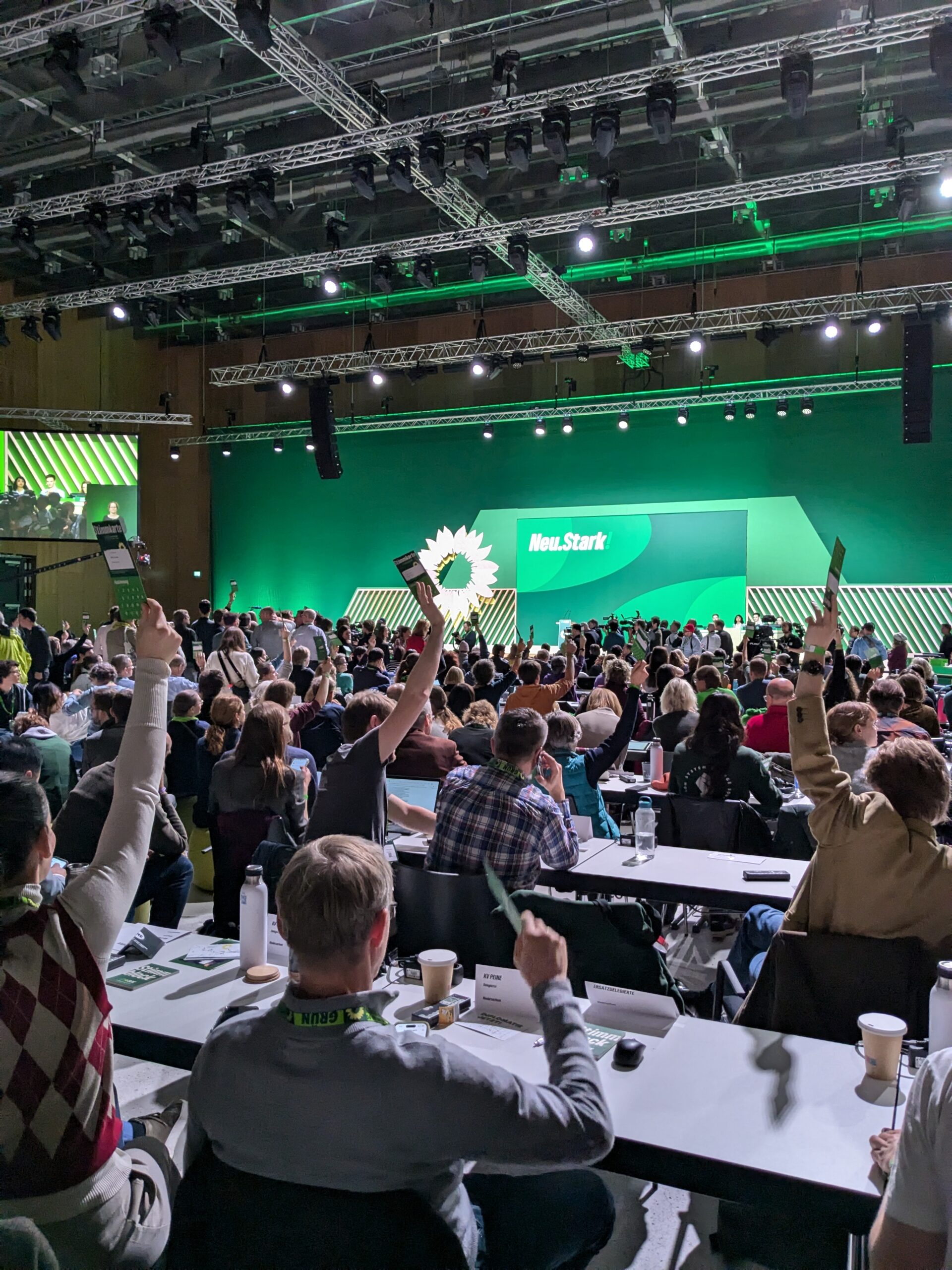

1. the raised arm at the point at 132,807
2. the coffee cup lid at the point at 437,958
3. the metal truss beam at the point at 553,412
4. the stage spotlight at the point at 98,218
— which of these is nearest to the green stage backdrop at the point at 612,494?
the metal truss beam at the point at 553,412

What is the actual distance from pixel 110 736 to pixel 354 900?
3.77 meters

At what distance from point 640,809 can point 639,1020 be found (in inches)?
70.8

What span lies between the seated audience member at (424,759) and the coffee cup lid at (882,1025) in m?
2.98

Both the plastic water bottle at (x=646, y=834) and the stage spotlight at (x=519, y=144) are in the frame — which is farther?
the stage spotlight at (x=519, y=144)

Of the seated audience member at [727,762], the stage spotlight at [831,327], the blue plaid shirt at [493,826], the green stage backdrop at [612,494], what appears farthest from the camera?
the green stage backdrop at [612,494]

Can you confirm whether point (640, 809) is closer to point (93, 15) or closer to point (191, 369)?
point (93, 15)

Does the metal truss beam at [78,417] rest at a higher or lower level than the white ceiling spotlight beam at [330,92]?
lower

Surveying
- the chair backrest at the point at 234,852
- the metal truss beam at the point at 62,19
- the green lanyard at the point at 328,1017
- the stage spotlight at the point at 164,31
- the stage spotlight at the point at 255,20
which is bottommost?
the chair backrest at the point at 234,852

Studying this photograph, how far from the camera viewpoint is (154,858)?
4191 mm

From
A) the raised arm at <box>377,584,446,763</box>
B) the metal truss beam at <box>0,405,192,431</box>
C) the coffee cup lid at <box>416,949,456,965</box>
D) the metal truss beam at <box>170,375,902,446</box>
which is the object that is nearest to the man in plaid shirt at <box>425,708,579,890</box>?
the raised arm at <box>377,584,446,763</box>

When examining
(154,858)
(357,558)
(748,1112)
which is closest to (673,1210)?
(748,1112)

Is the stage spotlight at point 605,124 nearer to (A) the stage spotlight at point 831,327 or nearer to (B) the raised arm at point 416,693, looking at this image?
(A) the stage spotlight at point 831,327

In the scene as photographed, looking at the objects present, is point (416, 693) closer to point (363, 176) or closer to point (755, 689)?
point (755, 689)

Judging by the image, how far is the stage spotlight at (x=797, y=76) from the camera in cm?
743
